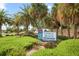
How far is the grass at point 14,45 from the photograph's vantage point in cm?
210

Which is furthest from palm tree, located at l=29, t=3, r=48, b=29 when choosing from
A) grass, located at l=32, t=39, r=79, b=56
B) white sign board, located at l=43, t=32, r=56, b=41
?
grass, located at l=32, t=39, r=79, b=56

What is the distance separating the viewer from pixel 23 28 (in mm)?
2143

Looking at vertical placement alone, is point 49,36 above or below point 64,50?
above

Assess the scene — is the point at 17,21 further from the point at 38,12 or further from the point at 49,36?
the point at 49,36

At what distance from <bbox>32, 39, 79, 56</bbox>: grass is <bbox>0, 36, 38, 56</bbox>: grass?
0.10m

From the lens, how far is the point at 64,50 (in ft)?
6.89

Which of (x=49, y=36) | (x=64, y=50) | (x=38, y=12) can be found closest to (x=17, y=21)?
(x=38, y=12)

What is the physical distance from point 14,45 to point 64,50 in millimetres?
417

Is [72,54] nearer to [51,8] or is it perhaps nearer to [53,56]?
[53,56]

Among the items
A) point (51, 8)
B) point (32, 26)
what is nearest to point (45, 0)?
point (51, 8)

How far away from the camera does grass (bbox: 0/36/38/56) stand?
2.10m

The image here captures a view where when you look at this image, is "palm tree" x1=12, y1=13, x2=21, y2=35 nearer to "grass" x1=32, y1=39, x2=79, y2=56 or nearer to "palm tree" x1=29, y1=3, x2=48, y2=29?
"palm tree" x1=29, y1=3, x2=48, y2=29

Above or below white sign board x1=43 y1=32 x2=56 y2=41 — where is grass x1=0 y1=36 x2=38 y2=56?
below

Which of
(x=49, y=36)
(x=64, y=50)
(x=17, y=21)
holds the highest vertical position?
(x=17, y=21)
